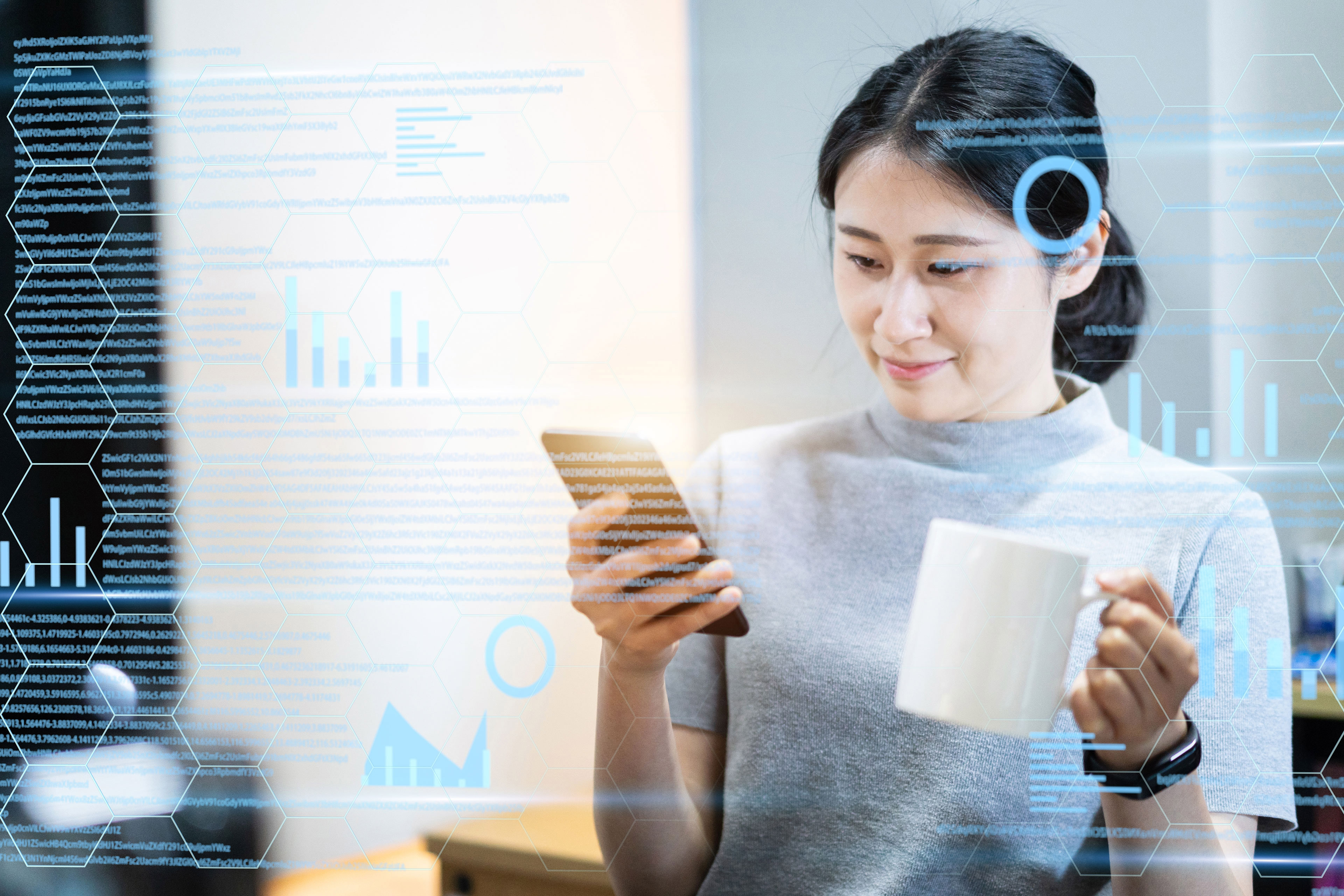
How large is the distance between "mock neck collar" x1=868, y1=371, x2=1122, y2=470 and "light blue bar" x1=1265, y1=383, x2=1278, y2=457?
10 cm

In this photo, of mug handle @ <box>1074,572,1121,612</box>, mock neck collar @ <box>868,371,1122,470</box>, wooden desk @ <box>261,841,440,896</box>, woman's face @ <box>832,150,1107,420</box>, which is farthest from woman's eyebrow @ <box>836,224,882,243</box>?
wooden desk @ <box>261,841,440,896</box>

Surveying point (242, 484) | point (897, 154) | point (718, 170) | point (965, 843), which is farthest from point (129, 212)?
point (965, 843)

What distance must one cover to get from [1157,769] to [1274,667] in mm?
102

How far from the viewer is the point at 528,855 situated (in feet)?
2.11

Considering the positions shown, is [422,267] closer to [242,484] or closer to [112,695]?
[242,484]

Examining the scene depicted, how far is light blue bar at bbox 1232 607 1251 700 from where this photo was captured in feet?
1.85

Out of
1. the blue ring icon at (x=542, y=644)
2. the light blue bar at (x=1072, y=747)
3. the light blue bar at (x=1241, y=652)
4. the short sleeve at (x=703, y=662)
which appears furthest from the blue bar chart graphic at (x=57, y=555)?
the light blue bar at (x=1241, y=652)

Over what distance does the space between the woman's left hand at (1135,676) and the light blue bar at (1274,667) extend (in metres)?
0.05

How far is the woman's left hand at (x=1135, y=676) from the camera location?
55 centimetres

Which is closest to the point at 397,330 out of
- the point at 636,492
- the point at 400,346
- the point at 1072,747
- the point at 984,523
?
the point at 400,346

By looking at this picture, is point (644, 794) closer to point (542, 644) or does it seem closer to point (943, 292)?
point (542, 644)

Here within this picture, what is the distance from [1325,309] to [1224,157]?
0.40ft

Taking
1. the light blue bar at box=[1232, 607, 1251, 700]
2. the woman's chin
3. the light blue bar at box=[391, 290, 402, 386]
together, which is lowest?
the light blue bar at box=[1232, 607, 1251, 700]

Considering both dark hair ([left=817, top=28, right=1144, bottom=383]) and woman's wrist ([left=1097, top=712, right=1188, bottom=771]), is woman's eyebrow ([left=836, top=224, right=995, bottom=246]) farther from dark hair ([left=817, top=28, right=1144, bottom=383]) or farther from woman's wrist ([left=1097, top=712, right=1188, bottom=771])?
woman's wrist ([left=1097, top=712, right=1188, bottom=771])
